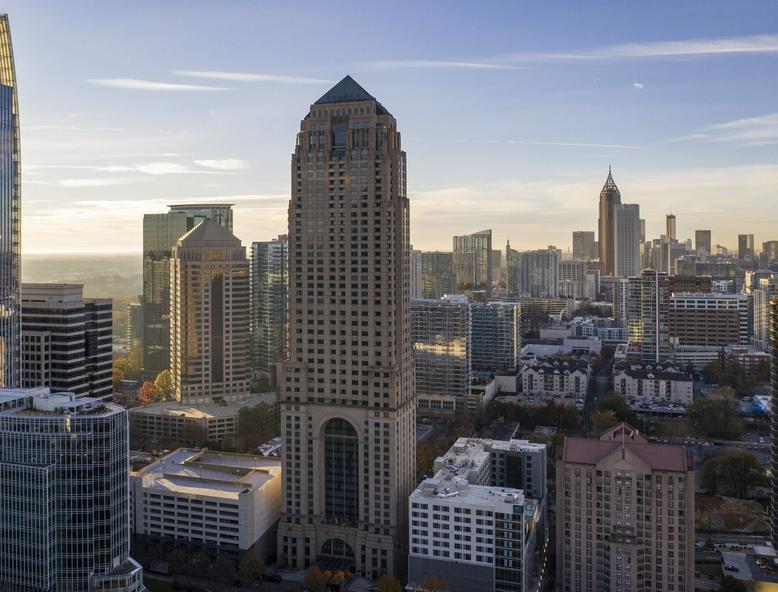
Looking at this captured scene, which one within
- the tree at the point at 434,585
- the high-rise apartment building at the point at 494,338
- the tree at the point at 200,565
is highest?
the high-rise apartment building at the point at 494,338

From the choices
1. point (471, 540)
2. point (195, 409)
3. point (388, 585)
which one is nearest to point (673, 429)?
point (471, 540)

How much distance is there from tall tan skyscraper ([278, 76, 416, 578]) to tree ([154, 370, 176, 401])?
2536 cm

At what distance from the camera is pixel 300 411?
2745 centimetres

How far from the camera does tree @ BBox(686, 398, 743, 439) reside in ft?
142

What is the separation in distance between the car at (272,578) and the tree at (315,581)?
173cm

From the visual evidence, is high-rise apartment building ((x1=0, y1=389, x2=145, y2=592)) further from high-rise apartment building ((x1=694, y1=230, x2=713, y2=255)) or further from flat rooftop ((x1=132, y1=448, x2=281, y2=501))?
high-rise apartment building ((x1=694, y1=230, x2=713, y2=255))

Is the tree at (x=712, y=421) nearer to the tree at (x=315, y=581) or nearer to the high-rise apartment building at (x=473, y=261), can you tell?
the tree at (x=315, y=581)

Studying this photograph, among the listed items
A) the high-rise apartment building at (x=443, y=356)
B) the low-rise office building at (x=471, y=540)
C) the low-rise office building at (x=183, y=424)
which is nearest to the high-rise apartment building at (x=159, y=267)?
the low-rise office building at (x=183, y=424)

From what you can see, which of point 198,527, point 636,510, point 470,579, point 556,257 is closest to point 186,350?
point 198,527

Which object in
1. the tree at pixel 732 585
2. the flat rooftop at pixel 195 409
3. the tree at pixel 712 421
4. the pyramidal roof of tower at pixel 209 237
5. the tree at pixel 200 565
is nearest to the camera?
the tree at pixel 732 585

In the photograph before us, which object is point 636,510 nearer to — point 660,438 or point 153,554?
point 153,554

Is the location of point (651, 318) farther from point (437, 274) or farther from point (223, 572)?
point (223, 572)

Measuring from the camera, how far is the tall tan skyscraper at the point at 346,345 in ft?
86.9

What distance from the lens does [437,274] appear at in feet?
325
